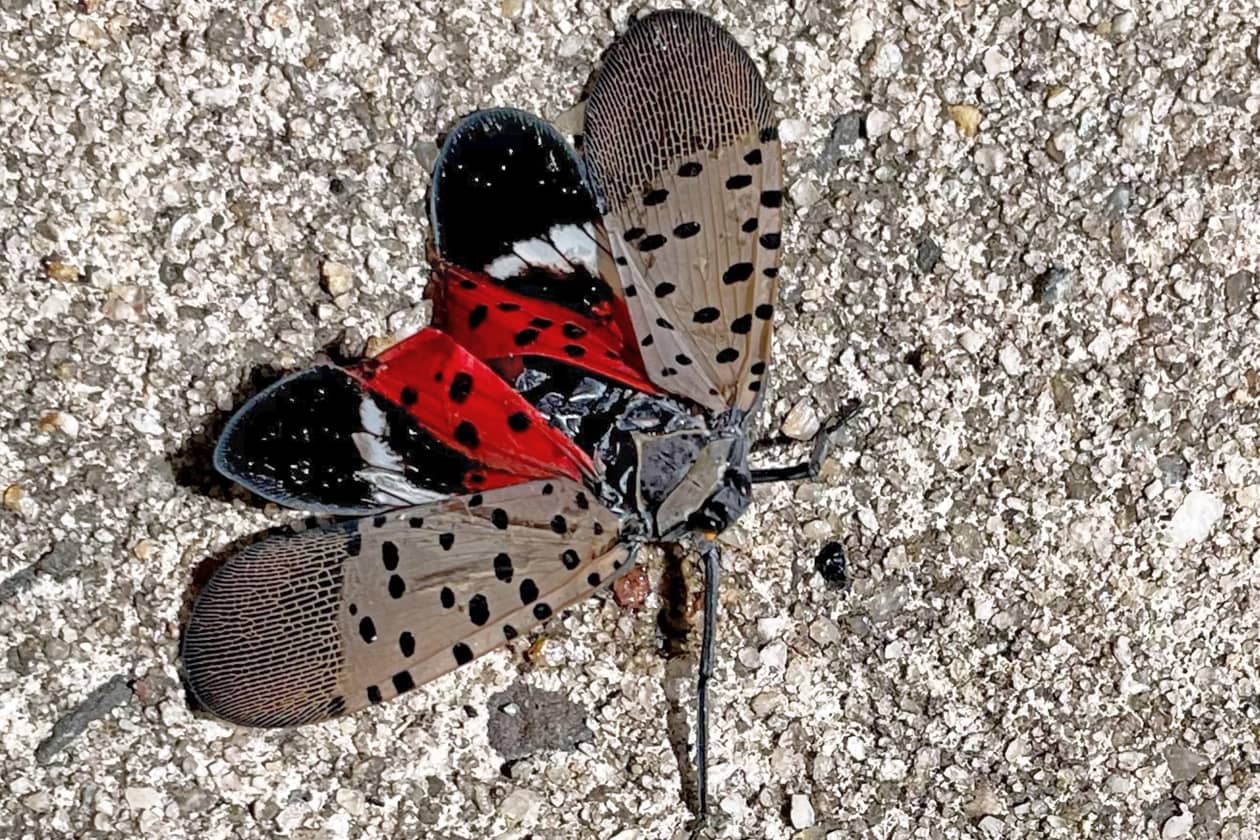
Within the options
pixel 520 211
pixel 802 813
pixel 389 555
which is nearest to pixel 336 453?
pixel 389 555

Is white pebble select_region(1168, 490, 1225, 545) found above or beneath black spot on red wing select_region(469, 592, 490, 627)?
above

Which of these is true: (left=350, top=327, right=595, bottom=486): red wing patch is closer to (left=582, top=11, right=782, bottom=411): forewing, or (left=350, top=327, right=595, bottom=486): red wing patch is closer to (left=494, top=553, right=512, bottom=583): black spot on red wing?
(left=494, top=553, right=512, bottom=583): black spot on red wing

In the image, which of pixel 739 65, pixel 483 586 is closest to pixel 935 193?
pixel 739 65

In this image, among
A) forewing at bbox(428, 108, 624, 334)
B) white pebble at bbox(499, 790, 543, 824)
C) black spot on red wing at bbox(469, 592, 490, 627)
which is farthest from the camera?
white pebble at bbox(499, 790, 543, 824)

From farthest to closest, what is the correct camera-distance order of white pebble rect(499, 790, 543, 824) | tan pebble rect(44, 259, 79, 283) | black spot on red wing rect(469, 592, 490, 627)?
white pebble rect(499, 790, 543, 824) < tan pebble rect(44, 259, 79, 283) < black spot on red wing rect(469, 592, 490, 627)

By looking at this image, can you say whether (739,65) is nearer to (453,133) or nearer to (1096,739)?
(453,133)

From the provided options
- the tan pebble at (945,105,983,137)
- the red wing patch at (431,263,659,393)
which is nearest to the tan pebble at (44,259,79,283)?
the red wing patch at (431,263,659,393)
